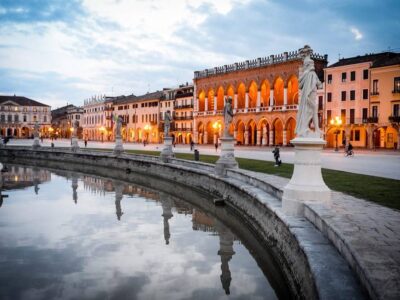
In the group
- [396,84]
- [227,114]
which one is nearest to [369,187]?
[227,114]

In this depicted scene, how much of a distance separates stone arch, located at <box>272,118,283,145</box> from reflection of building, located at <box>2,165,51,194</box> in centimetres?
3073

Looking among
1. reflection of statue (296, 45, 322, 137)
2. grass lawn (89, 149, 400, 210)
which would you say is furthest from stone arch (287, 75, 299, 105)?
reflection of statue (296, 45, 322, 137)

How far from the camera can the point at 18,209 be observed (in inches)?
635

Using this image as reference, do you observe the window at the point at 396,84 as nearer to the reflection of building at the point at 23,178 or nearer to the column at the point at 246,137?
the column at the point at 246,137

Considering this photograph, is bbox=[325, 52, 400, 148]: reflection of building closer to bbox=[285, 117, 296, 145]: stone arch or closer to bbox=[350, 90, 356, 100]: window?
bbox=[350, 90, 356, 100]: window

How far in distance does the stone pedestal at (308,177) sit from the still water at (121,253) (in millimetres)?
1792

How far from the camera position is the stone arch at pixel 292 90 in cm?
5056

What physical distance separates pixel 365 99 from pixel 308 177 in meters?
40.7

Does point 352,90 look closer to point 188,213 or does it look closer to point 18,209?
point 188,213

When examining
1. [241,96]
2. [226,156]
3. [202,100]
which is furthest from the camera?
[202,100]

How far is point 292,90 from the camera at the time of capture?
51.6 metres

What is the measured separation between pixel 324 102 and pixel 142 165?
28.9m

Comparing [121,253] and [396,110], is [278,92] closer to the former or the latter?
[396,110]

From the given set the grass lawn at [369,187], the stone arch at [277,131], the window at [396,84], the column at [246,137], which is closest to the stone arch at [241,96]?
the column at [246,137]
